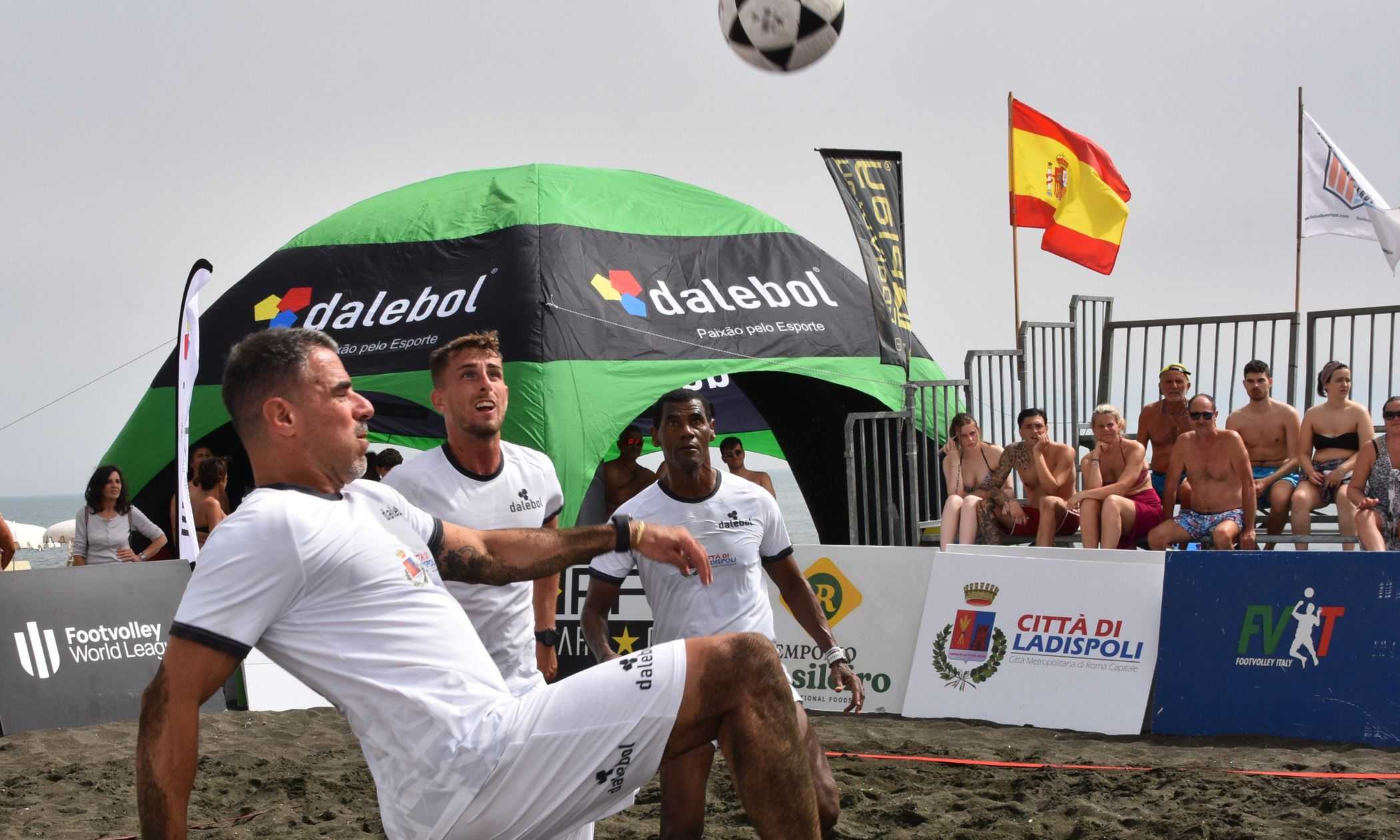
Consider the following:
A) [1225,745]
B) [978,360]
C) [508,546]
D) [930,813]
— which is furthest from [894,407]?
[508,546]

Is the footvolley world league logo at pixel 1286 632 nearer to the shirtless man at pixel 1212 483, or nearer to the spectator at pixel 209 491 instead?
the shirtless man at pixel 1212 483

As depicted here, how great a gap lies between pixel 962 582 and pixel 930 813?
296 cm

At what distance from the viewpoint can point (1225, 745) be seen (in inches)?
293

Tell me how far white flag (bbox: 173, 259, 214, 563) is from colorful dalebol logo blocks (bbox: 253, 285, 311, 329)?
3.73m

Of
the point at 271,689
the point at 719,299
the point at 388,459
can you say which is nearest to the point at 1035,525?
the point at 719,299

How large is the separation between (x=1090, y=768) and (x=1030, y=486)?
13.3ft

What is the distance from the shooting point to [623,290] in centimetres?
1334

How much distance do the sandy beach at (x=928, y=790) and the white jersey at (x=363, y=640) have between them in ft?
11.2

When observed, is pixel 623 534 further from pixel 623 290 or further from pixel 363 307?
pixel 363 307

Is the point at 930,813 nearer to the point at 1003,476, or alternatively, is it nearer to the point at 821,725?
the point at 821,725

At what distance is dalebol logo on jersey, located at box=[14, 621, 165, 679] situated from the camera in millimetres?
9172

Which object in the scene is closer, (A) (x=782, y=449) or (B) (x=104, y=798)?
(B) (x=104, y=798)

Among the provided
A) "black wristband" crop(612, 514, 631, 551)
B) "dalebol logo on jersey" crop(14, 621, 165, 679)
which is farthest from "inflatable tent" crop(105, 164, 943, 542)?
"black wristband" crop(612, 514, 631, 551)

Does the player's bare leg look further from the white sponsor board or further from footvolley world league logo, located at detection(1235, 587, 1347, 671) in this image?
the white sponsor board
